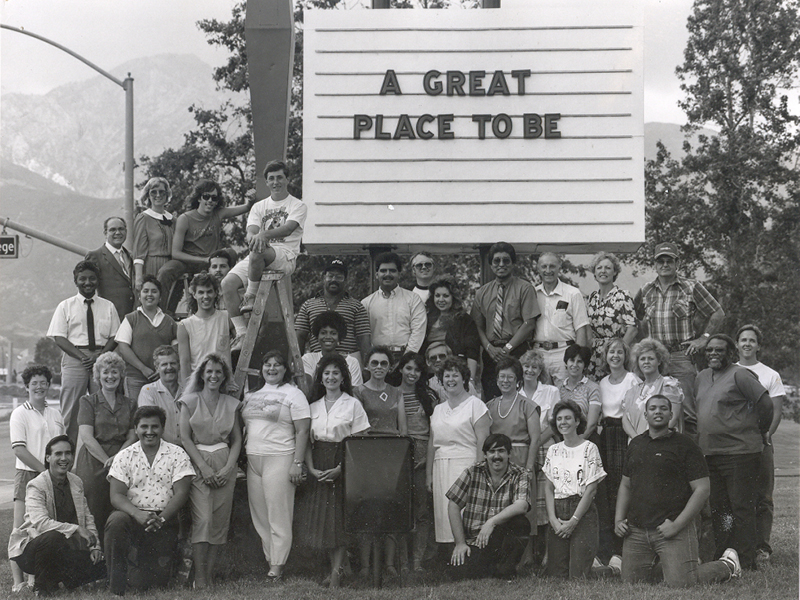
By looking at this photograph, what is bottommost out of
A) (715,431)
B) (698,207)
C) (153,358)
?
(715,431)

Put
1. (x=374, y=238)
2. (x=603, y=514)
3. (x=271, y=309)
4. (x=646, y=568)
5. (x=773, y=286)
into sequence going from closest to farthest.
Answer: (x=646, y=568) < (x=603, y=514) < (x=271, y=309) < (x=374, y=238) < (x=773, y=286)

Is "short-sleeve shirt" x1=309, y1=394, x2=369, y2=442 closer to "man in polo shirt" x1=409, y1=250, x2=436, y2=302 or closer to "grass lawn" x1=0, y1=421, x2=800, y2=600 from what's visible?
"grass lawn" x1=0, y1=421, x2=800, y2=600

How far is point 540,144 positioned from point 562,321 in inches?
114

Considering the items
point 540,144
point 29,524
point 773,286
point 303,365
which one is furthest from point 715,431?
point 773,286

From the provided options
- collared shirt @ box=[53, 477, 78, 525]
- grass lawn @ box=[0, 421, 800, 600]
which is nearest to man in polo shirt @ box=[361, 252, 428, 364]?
grass lawn @ box=[0, 421, 800, 600]

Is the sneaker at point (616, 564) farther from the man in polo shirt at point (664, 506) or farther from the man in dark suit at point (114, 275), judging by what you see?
the man in dark suit at point (114, 275)

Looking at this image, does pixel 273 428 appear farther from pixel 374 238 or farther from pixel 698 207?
pixel 698 207

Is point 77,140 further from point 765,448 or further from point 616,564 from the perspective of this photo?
point 616,564

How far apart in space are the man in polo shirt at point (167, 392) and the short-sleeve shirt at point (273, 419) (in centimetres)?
59

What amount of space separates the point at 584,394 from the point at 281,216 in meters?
3.09

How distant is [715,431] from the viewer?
8.47m

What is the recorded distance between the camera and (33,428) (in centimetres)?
838

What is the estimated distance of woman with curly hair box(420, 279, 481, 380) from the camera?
9.17 metres

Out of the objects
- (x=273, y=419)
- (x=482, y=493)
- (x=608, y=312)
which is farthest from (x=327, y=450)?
(x=608, y=312)
